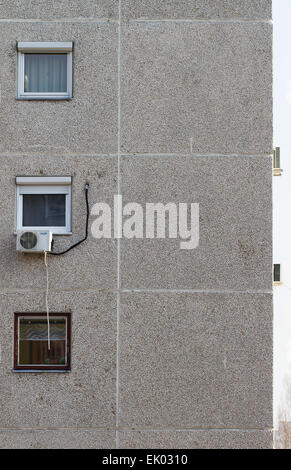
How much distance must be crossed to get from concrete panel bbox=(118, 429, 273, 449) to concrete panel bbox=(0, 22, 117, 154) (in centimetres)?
413

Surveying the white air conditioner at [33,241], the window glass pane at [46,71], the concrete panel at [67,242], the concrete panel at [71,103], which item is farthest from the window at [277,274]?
the window glass pane at [46,71]

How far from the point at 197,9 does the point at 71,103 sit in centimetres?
235

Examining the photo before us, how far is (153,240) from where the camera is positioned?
9312 millimetres

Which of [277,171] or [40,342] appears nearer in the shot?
[40,342]

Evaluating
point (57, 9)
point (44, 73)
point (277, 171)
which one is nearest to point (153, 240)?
point (277, 171)

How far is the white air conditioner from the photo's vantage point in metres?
9.05

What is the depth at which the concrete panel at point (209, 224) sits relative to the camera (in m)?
9.24

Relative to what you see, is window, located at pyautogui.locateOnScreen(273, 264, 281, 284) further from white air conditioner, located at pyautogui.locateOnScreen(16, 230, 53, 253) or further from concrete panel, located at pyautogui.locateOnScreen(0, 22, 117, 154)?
white air conditioner, located at pyautogui.locateOnScreen(16, 230, 53, 253)

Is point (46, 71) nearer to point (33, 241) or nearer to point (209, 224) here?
point (33, 241)

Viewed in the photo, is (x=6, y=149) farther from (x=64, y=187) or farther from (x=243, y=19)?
(x=243, y=19)

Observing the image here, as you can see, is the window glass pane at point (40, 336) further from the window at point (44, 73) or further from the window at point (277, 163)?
the window at point (277, 163)

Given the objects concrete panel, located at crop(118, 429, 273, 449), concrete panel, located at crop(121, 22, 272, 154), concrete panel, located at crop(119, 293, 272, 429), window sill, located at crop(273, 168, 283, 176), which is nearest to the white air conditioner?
concrete panel, located at crop(119, 293, 272, 429)

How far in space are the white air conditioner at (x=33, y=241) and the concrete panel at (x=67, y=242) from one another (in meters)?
0.25

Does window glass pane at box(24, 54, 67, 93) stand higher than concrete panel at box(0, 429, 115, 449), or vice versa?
window glass pane at box(24, 54, 67, 93)
